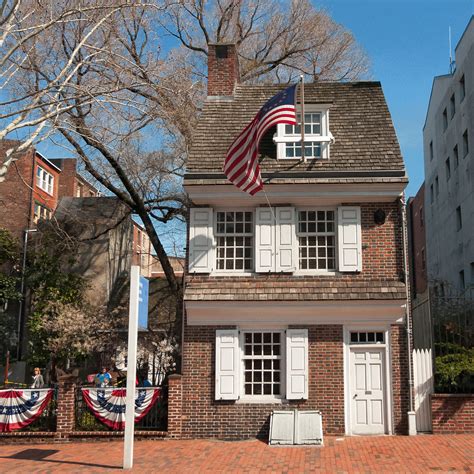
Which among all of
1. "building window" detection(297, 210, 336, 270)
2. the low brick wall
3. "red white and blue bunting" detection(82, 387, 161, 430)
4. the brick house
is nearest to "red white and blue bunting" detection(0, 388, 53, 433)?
"red white and blue bunting" detection(82, 387, 161, 430)

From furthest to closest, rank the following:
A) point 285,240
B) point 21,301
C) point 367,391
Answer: point 21,301 → point 285,240 → point 367,391

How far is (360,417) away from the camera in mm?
14250

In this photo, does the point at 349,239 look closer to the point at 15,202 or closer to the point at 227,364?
the point at 227,364

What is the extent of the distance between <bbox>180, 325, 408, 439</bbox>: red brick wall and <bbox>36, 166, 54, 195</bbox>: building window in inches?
1061

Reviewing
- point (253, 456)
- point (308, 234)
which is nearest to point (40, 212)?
point (308, 234)

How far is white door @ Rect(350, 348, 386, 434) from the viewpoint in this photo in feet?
46.6

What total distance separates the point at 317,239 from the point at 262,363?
3365mm

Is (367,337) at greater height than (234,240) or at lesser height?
lesser

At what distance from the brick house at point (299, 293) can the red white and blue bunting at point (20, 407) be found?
345 centimetres

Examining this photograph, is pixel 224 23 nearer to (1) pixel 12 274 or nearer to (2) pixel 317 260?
(1) pixel 12 274

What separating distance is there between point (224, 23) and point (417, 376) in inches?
840

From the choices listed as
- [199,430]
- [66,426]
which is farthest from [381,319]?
[66,426]

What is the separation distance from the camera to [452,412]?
13.9 metres

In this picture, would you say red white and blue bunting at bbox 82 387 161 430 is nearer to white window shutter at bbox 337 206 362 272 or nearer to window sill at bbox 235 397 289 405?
window sill at bbox 235 397 289 405
